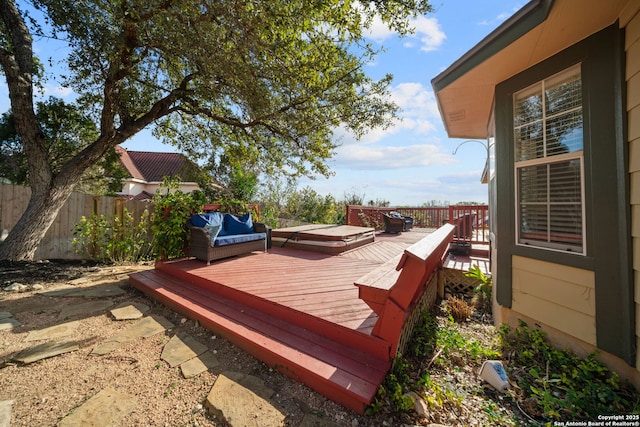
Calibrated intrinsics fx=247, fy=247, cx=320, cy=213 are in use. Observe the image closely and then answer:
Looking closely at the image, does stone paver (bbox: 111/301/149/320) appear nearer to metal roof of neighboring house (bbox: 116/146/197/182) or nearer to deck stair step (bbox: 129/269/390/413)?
deck stair step (bbox: 129/269/390/413)

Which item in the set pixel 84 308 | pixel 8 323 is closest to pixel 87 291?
pixel 84 308

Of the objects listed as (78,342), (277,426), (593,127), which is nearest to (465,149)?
(593,127)

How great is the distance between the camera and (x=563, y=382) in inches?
76.2

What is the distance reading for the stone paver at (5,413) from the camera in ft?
4.78

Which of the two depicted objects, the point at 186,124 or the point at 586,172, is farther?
the point at 186,124

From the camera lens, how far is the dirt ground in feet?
5.08

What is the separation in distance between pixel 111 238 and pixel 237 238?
2912mm

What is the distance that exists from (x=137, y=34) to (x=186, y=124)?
329 cm

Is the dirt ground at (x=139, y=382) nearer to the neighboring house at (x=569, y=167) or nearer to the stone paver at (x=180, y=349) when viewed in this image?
the stone paver at (x=180, y=349)

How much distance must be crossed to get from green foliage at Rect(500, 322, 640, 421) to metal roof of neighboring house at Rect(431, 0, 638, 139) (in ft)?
8.90

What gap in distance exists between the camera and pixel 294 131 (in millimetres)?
6219

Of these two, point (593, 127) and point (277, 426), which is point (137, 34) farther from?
point (593, 127)

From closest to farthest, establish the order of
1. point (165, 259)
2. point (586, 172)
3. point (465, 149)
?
point (586, 172) < point (165, 259) < point (465, 149)

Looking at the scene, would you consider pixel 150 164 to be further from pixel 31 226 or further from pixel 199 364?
pixel 199 364
